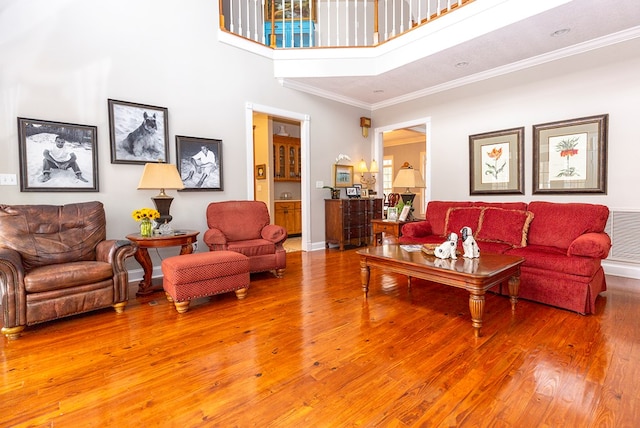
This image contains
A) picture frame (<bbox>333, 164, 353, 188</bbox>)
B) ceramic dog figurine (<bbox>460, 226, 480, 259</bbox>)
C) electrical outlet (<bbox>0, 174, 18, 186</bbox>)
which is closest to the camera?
ceramic dog figurine (<bbox>460, 226, 480, 259</bbox>)

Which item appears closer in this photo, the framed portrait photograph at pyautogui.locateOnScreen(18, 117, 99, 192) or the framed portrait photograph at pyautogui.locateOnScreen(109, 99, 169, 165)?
the framed portrait photograph at pyautogui.locateOnScreen(18, 117, 99, 192)

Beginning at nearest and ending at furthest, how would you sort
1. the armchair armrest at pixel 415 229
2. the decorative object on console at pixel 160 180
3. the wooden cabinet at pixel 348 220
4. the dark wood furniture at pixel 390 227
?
the decorative object on console at pixel 160 180 < the armchair armrest at pixel 415 229 < the dark wood furniture at pixel 390 227 < the wooden cabinet at pixel 348 220

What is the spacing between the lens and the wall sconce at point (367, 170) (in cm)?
639

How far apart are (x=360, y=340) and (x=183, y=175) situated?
125 inches

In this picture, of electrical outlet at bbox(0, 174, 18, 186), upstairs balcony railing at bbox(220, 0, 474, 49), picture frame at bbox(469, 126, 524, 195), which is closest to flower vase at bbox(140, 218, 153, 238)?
→ electrical outlet at bbox(0, 174, 18, 186)

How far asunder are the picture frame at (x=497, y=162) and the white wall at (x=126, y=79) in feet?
10.3

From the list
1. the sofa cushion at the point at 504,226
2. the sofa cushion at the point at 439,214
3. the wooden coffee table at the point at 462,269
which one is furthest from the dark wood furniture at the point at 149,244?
the sofa cushion at the point at 504,226

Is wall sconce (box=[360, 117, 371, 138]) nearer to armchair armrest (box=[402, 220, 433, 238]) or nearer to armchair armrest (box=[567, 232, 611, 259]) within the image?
armchair armrest (box=[402, 220, 433, 238])

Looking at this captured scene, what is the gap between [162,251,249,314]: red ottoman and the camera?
2.83m

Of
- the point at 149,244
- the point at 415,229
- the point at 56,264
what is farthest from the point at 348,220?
the point at 56,264

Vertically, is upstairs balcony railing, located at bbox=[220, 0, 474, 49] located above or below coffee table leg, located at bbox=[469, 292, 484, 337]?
above

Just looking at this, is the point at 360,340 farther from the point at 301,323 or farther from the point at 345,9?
the point at 345,9

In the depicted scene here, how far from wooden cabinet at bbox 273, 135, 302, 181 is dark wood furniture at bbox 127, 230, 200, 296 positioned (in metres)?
3.96

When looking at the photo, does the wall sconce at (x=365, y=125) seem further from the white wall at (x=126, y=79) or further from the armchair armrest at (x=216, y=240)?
the armchair armrest at (x=216, y=240)
